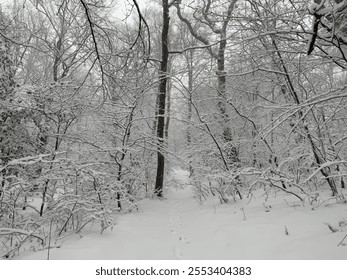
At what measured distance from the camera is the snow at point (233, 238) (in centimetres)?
360

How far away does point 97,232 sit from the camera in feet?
17.2

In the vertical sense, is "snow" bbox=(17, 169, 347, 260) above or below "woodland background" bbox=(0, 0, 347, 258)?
below

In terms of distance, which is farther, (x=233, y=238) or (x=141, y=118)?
(x=141, y=118)

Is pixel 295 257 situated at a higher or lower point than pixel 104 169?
lower

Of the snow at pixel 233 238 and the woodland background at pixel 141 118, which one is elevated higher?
the woodland background at pixel 141 118

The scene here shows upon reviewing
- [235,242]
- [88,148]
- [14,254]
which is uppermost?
[88,148]

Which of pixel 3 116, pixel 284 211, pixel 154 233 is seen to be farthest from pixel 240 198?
pixel 3 116

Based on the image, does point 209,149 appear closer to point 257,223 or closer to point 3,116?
point 257,223

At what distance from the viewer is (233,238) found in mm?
4363

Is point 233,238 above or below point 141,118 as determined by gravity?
below

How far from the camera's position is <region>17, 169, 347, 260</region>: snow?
3.60m
